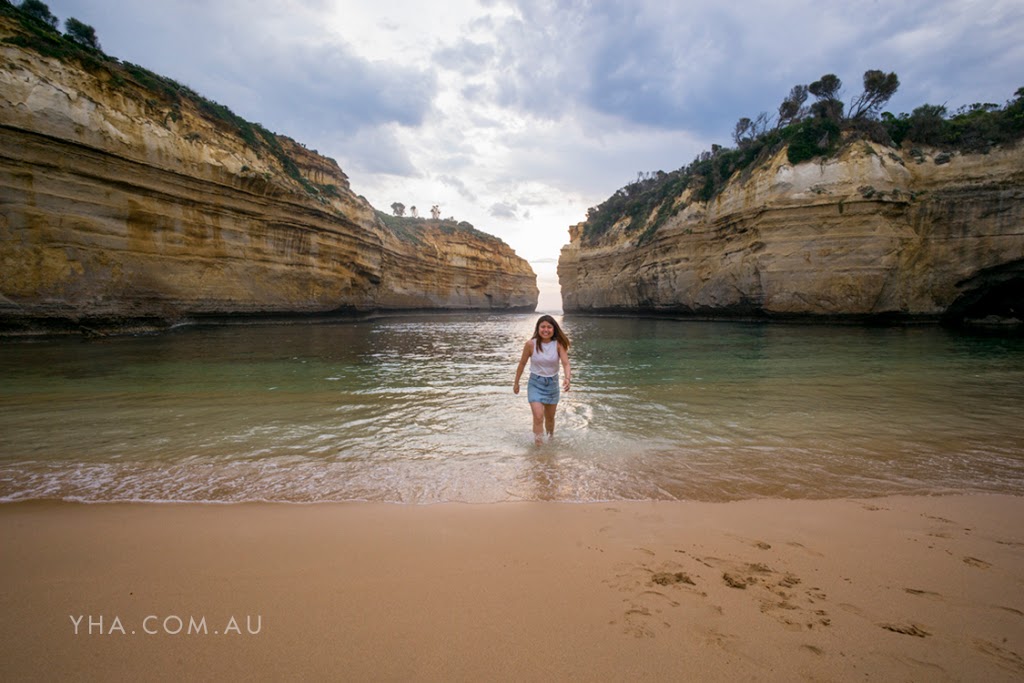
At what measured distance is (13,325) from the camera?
12320 mm

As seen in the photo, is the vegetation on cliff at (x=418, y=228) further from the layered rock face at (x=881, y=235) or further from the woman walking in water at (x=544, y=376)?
the woman walking in water at (x=544, y=376)

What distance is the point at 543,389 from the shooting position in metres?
4.45

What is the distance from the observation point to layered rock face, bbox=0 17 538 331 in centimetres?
1239

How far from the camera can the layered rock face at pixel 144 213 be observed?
1239 centimetres

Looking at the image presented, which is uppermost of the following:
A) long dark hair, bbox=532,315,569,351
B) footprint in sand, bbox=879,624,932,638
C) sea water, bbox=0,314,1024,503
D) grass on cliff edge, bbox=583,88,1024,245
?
grass on cliff edge, bbox=583,88,1024,245

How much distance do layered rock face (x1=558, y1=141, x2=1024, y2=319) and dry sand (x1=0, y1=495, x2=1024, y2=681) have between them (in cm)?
2147

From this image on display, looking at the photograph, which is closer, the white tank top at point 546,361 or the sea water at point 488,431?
the sea water at point 488,431

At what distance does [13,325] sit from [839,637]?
1974cm

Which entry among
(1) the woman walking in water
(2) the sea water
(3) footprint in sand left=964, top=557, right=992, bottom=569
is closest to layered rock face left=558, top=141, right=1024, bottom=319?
(2) the sea water

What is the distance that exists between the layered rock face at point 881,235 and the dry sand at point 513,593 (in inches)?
845

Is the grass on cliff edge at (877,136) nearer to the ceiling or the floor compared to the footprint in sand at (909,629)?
nearer to the ceiling

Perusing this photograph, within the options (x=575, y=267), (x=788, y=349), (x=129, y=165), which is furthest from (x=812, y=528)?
(x=575, y=267)

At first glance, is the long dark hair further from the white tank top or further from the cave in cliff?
the cave in cliff

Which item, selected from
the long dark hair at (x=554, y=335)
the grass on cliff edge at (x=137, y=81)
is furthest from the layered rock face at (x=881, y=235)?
the grass on cliff edge at (x=137, y=81)
